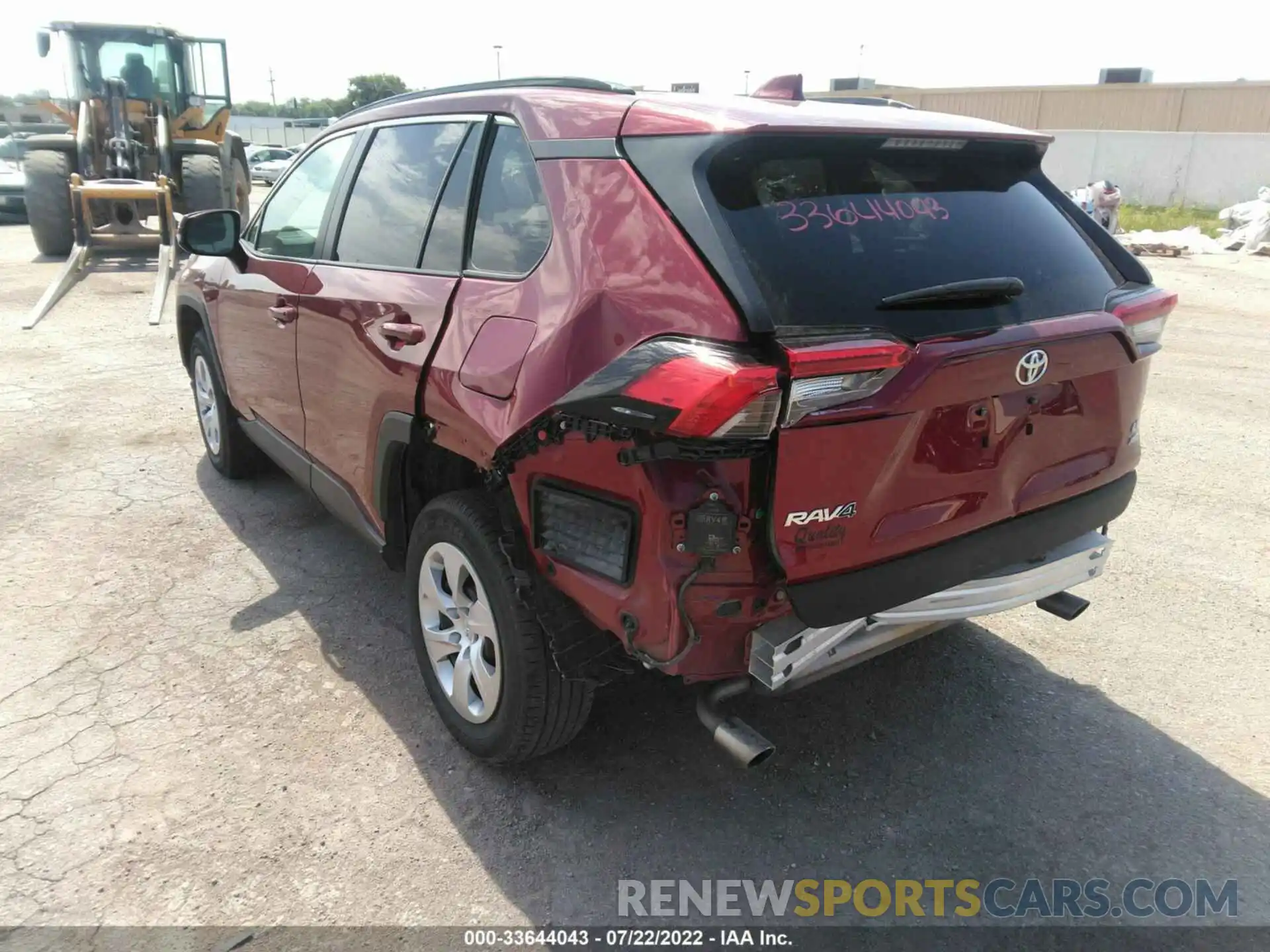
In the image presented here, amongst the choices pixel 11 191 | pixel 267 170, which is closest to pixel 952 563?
pixel 11 191

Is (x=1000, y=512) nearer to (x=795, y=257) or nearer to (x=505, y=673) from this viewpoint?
(x=795, y=257)

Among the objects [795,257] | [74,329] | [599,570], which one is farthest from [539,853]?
[74,329]

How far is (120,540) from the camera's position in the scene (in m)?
4.64

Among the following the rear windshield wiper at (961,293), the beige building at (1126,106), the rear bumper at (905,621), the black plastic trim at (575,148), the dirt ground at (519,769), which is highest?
the beige building at (1126,106)

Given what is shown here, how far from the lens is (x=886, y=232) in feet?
7.83

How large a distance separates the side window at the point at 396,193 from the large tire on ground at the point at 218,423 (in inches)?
73.8

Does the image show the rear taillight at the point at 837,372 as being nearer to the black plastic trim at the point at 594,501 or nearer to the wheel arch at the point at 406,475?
the black plastic trim at the point at 594,501

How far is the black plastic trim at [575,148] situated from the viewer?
240cm

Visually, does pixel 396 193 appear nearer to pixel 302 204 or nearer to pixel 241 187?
pixel 302 204

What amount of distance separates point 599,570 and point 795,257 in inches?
36.0

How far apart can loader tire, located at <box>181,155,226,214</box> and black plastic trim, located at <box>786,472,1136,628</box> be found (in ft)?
44.7

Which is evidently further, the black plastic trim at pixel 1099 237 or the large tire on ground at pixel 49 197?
the large tire on ground at pixel 49 197

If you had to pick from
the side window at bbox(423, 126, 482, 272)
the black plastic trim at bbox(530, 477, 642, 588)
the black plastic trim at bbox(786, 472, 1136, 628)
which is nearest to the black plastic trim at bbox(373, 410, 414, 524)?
the side window at bbox(423, 126, 482, 272)

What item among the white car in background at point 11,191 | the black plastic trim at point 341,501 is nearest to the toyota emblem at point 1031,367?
the black plastic trim at point 341,501
